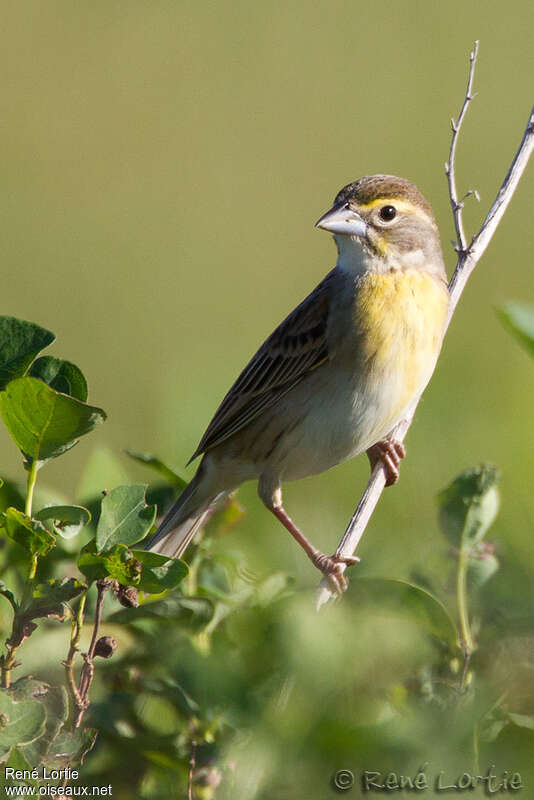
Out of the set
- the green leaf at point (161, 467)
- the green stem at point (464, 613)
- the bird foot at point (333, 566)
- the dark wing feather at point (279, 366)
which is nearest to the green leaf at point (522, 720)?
the green stem at point (464, 613)

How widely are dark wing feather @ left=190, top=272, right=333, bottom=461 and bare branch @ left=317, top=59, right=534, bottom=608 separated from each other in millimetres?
404

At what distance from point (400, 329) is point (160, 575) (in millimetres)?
2308

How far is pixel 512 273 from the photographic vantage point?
8.85 meters

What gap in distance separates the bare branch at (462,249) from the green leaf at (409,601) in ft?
3.63

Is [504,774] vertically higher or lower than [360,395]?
higher

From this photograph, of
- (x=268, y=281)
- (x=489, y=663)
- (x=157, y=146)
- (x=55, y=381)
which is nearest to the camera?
(x=489, y=663)

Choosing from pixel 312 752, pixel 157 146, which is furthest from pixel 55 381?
pixel 157 146

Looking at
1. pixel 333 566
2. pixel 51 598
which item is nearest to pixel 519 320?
pixel 51 598

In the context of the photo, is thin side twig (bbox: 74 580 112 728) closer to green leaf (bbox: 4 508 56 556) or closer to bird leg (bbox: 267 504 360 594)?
green leaf (bbox: 4 508 56 556)

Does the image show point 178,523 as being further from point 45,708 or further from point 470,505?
point 45,708

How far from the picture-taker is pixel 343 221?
366 cm

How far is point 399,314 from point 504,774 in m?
2.64

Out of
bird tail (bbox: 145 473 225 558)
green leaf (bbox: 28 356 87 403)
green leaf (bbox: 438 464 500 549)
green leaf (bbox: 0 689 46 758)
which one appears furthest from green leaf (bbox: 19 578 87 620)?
bird tail (bbox: 145 473 225 558)

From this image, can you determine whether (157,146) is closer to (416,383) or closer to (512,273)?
(512,273)
